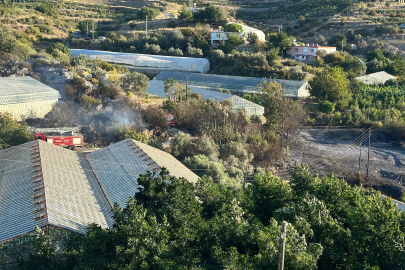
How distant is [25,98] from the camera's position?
114 ft

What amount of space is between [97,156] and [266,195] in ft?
45.2

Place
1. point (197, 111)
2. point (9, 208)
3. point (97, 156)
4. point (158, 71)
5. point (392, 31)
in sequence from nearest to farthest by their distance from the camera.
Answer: point (9, 208), point (97, 156), point (197, 111), point (158, 71), point (392, 31)

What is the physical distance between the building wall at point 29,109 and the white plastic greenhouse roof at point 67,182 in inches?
318

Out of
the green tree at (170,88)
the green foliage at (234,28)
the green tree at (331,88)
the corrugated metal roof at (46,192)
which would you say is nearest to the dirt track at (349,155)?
the green tree at (331,88)

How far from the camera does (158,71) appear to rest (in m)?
60.1

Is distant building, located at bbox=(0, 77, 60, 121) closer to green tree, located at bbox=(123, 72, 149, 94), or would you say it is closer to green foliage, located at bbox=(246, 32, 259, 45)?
green tree, located at bbox=(123, 72, 149, 94)

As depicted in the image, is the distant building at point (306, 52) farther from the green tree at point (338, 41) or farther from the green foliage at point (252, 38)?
the green tree at point (338, 41)

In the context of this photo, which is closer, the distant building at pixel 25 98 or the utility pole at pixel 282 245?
the utility pole at pixel 282 245

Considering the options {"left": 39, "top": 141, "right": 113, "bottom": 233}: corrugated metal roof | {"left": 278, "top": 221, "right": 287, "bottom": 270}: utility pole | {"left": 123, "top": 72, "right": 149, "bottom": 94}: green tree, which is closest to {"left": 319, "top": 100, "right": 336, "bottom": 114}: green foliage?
{"left": 123, "top": 72, "right": 149, "bottom": 94}: green tree

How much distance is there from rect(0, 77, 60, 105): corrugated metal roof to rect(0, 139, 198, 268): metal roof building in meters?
8.60

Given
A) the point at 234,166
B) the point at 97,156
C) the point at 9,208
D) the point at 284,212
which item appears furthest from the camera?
the point at 234,166

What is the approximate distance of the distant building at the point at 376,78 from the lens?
57.6 m

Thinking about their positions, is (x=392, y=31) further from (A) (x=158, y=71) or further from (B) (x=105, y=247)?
(B) (x=105, y=247)

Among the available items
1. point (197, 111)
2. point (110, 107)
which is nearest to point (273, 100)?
point (197, 111)
